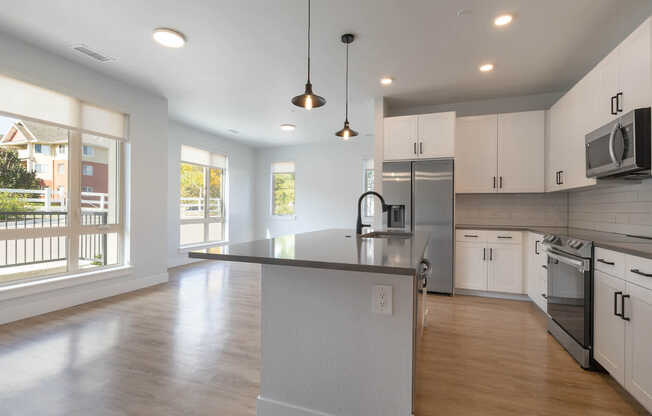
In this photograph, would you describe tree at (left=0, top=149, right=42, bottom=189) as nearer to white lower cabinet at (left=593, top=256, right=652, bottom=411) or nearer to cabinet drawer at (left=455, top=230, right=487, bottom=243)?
cabinet drawer at (left=455, top=230, right=487, bottom=243)

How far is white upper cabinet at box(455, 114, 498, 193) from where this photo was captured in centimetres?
431

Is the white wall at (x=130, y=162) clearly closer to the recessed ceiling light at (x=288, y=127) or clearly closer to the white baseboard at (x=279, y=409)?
the recessed ceiling light at (x=288, y=127)

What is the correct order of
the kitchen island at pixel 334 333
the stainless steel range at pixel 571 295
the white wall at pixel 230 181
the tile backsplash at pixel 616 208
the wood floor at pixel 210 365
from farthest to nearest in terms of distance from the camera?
the white wall at pixel 230 181
the tile backsplash at pixel 616 208
the stainless steel range at pixel 571 295
the wood floor at pixel 210 365
the kitchen island at pixel 334 333

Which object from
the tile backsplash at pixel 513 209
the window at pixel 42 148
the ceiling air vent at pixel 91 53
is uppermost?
the ceiling air vent at pixel 91 53

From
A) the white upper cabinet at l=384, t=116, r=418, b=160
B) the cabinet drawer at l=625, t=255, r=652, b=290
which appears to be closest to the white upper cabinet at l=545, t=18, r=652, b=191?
the cabinet drawer at l=625, t=255, r=652, b=290

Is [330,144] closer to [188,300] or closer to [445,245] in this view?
[445,245]

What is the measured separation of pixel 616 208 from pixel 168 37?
4551mm

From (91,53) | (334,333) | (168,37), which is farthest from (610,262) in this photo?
(91,53)

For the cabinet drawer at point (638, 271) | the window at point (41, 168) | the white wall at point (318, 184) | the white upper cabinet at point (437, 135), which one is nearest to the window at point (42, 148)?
the window at point (41, 168)

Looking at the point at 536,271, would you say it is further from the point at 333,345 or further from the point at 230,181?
the point at 230,181

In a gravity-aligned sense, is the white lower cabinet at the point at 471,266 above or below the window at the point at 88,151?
below

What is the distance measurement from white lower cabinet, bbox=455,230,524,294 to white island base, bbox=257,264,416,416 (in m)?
3.11

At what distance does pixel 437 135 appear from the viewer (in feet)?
14.1

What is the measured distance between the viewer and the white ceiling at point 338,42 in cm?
258
